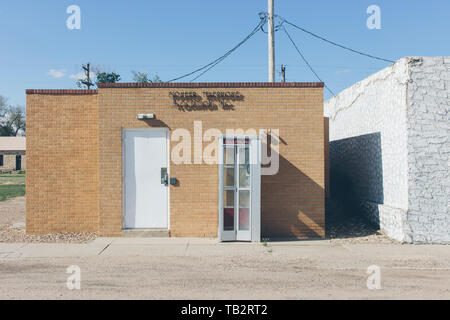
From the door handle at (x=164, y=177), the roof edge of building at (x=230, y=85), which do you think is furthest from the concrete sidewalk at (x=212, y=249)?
the roof edge of building at (x=230, y=85)

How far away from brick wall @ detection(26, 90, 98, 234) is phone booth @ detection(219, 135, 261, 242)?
353cm

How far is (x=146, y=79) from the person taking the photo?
57625 millimetres

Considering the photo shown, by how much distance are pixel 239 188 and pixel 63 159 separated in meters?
4.78

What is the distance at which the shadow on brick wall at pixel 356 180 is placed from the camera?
1162 cm

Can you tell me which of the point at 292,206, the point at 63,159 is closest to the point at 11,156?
the point at 63,159

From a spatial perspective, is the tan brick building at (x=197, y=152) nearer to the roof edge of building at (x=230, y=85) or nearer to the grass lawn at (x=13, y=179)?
the roof edge of building at (x=230, y=85)

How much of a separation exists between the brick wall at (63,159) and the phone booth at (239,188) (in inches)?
139

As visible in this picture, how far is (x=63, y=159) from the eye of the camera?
1062 centimetres

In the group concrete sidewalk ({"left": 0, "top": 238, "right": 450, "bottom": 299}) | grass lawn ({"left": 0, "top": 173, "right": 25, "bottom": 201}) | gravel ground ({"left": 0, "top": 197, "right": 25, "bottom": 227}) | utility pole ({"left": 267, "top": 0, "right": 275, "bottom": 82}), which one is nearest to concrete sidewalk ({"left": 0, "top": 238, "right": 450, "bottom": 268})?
concrete sidewalk ({"left": 0, "top": 238, "right": 450, "bottom": 299})

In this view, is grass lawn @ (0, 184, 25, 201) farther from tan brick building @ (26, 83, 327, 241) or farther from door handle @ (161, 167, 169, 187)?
door handle @ (161, 167, 169, 187)

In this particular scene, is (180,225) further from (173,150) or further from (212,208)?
(173,150)

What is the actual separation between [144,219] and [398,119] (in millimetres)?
6970

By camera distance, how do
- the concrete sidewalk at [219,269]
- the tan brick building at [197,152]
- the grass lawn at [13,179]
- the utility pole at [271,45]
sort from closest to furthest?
the concrete sidewalk at [219,269]
the tan brick building at [197,152]
the utility pole at [271,45]
the grass lawn at [13,179]
